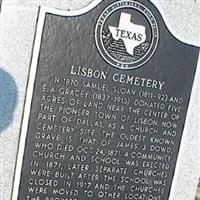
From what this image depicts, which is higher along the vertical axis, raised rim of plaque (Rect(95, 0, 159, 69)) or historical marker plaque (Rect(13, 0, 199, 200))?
raised rim of plaque (Rect(95, 0, 159, 69))

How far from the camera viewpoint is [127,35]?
3186mm

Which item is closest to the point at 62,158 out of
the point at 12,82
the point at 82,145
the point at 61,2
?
the point at 82,145

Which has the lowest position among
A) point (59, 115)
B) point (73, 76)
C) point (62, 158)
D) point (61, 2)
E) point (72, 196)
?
point (72, 196)

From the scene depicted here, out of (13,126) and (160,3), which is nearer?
(13,126)

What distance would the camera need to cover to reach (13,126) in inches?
120

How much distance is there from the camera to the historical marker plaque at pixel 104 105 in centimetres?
306

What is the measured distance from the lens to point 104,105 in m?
3.23

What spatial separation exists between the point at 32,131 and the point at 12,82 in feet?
1.10

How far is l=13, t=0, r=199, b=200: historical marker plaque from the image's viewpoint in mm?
3064

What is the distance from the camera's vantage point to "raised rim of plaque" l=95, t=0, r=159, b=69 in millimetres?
3143

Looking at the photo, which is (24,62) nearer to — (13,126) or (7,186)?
(13,126)

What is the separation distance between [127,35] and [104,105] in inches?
18.8

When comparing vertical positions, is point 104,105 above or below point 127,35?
below

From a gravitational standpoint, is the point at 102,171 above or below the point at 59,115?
below
